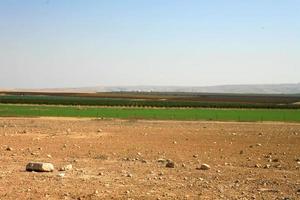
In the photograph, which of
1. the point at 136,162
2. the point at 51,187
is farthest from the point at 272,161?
the point at 51,187

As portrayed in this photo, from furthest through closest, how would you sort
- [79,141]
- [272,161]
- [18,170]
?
1. [79,141]
2. [272,161]
3. [18,170]

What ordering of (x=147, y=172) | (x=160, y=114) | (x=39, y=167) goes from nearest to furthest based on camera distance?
(x=39, y=167) < (x=147, y=172) < (x=160, y=114)

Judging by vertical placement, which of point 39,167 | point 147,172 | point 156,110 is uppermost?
point 39,167

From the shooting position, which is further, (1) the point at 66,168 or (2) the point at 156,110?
(2) the point at 156,110

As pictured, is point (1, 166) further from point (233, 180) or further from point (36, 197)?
point (233, 180)

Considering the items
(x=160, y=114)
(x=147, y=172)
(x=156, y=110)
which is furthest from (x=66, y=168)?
(x=156, y=110)

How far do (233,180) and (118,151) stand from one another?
7944mm

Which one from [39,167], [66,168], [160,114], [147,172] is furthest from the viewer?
[160,114]

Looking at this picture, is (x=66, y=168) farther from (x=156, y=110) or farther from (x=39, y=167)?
(x=156, y=110)

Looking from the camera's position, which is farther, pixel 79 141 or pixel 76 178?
pixel 79 141

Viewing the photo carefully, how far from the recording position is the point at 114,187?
12.6 metres

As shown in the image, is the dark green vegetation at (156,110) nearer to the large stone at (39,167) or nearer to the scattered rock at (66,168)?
the scattered rock at (66,168)

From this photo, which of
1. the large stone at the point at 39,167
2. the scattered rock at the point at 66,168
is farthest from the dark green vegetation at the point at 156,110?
the large stone at the point at 39,167

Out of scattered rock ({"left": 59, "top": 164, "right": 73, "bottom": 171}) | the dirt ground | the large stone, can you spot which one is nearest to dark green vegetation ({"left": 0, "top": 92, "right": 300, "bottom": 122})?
the dirt ground
